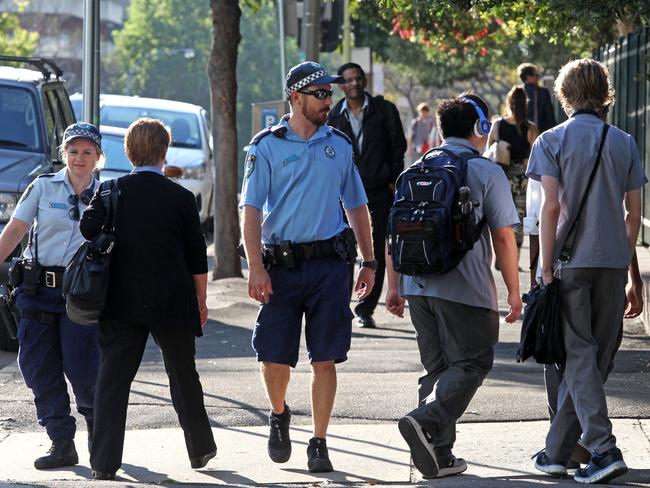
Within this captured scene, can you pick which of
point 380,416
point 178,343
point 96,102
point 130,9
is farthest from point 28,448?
point 130,9

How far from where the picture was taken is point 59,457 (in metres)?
7.05

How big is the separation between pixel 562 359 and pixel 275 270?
1.35m

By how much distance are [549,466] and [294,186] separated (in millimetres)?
1688

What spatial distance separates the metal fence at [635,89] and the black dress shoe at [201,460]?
7.14 meters

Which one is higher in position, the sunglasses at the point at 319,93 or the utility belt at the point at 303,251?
the sunglasses at the point at 319,93

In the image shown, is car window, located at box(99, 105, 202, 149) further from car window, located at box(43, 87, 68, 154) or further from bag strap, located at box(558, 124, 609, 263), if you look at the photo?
bag strap, located at box(558, 124, 609, 263)

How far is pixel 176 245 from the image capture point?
6477 millimetres

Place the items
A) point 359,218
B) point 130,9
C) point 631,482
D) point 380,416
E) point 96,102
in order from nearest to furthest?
point 631,482 → point 359,218 → point 380,416 → point 96,102 → point 130,9

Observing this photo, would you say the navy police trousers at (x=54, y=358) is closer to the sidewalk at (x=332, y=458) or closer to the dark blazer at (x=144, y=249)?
the sidewalk at (x=332, y=458)

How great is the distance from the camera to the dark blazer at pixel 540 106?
51.4 feet

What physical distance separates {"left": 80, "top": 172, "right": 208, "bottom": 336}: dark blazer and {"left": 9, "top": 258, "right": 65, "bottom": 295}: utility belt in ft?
2.36

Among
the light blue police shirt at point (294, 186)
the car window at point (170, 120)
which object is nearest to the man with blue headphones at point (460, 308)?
the light blue police shirt at point (294, 186)

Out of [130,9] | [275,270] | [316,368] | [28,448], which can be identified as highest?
[130,9]

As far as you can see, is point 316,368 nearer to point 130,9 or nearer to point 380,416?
point 380,416
